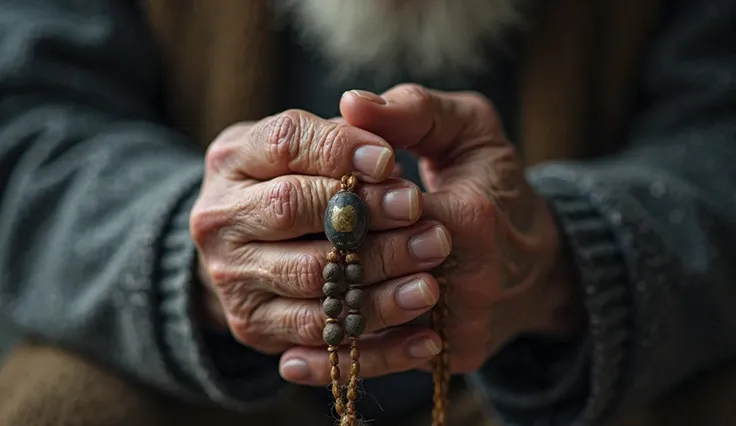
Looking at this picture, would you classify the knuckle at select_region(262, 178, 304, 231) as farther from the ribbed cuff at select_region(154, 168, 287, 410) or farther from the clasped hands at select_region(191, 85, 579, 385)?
the ribbed cuff at select_region(154, 168, 287, 410)

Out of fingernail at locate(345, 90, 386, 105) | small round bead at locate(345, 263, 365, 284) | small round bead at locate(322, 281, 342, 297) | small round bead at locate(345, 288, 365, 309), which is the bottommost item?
small round bead at locate(345, 288, 365, 309)

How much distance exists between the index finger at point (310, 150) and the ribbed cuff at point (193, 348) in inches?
4.8

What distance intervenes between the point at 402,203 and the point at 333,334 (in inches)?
3.6

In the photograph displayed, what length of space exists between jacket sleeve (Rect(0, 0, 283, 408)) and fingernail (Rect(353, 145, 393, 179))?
19 centimetres

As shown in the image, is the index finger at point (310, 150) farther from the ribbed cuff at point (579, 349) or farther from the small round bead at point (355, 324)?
the ribbed cuff at point (579, 349)

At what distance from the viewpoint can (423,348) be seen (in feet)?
1.64

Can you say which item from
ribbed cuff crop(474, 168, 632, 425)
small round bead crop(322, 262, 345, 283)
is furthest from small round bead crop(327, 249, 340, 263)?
ribbed cuff crop(474, 168, 632, 425)

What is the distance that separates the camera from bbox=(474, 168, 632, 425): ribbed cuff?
0.59 metres

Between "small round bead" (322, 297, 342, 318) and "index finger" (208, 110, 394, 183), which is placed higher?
"index finger" (208, 110, 394, 183)

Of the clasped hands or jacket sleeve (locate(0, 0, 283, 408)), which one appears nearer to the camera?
the clasped hands

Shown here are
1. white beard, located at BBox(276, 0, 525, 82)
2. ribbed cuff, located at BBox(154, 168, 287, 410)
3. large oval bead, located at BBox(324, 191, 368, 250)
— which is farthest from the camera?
white beard, located at BBox(276, 0, 525, 82)

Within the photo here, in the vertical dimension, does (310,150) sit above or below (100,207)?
above

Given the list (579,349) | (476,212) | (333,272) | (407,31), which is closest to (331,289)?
(333,272)

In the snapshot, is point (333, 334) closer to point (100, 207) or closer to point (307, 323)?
point (307, 323)
